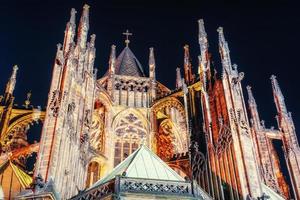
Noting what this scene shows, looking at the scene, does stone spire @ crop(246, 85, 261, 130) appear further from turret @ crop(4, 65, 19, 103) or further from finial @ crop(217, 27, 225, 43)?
turret @ crop(4, 65, 19, 103)

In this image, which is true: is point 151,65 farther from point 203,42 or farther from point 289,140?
point 289,140

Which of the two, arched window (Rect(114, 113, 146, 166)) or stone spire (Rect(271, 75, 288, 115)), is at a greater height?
stone spire (Rect(271, 75, 288, 115))

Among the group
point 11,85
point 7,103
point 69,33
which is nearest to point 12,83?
point 11,85

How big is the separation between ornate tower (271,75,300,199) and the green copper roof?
1211 centimetres

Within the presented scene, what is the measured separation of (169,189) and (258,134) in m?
17.5

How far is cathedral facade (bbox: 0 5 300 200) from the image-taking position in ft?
64.0

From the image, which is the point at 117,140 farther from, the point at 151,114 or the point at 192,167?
the point at 192,167

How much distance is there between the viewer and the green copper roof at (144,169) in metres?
18.4

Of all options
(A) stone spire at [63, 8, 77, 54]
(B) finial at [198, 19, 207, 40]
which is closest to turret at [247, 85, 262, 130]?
(B) finial at [198, 19, 207, 40]

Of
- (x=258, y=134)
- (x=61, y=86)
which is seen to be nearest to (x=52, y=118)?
(x=61, y=86)

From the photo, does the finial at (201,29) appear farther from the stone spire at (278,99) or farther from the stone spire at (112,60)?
the stone spire at (112,60)

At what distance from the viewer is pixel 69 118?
2414 cm

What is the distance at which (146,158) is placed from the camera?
65.6 ft

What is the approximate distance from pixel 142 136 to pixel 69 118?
1004 cm
